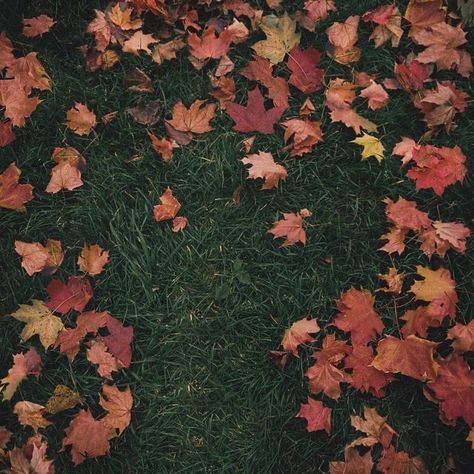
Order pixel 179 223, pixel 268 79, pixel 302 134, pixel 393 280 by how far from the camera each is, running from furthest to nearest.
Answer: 1. pixel 268 79
2. pixel 302 134
3. pixel 179 223
4. pixel 393 280

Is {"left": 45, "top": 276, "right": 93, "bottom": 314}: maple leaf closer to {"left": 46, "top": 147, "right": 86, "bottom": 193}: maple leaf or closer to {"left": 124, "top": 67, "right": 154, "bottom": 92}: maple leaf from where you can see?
{"left": 46, "top": 147, "right": 86, "bottom": 193}: maple leaf

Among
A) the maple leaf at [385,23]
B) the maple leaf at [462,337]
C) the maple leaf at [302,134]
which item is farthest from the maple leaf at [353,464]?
the maple leaf at [385,23]

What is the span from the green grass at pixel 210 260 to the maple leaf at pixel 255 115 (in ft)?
0.16

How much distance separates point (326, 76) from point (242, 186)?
0.66 meters

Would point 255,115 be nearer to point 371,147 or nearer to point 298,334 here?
point 371,147

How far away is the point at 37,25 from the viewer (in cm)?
251

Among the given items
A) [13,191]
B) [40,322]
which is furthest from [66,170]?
[40,322]

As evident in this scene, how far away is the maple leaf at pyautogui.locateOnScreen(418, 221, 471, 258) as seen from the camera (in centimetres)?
211

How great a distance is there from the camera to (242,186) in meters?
2.26

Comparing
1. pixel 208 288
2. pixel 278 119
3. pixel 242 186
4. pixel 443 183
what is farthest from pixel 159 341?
pixel 443 183

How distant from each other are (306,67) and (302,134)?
34cm

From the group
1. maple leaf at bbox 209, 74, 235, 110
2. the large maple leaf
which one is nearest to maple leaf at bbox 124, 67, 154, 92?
maple leaf at bbox 209, 74, 235, 110

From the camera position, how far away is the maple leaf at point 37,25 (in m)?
2.49

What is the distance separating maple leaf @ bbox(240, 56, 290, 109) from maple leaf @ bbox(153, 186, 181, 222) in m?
0.61
